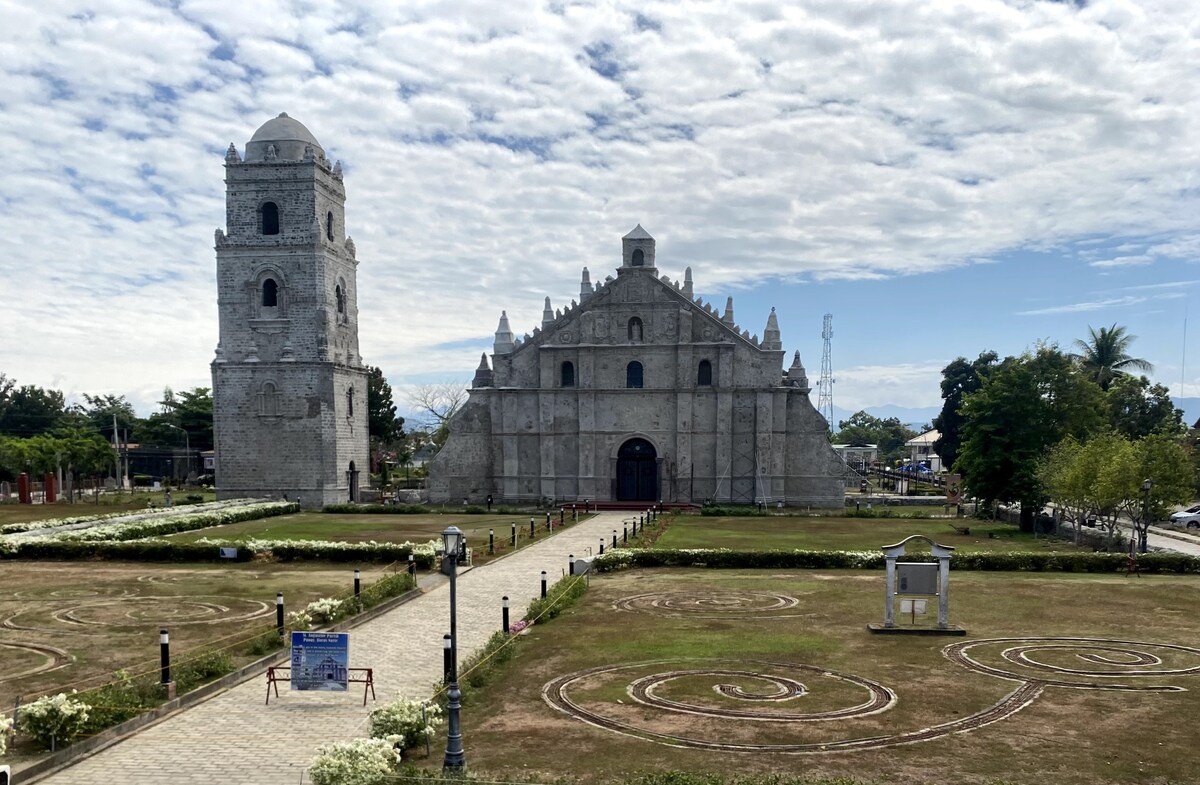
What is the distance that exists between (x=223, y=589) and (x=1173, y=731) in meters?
23.7

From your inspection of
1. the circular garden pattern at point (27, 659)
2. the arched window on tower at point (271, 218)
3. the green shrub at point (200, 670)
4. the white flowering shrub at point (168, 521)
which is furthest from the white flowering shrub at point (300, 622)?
the arched window on tower at point (271, 218)

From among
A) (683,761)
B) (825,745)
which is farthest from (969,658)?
(683,761)

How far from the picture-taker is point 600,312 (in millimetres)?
59000

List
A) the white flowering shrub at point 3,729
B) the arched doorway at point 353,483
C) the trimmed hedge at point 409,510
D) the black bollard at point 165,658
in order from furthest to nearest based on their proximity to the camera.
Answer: the arched doorway at point 353,483, the trimmed hedge at point 409,510, the black bollard at point 165,658, the white flowering shrub at point 3,729

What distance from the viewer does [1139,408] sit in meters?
63.2

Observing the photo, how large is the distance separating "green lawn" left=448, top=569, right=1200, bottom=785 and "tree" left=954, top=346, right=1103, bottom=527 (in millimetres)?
18395

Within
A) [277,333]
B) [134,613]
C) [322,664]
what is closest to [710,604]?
[322,664]

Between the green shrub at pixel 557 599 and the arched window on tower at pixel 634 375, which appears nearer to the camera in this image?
the green shrub at pixel 557 599

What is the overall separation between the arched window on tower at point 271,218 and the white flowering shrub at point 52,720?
4888 cm

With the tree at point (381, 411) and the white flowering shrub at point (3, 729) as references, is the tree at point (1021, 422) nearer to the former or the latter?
the white flowering shrub at point (3, 729)

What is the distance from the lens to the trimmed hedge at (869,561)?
2917cm

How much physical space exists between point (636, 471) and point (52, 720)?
47.5 meters

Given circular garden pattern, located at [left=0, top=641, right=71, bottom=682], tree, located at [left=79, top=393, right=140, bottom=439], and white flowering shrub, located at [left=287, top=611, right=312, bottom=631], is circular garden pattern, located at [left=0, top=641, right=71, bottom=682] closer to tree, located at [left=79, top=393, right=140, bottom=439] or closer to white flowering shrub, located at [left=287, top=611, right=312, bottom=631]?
white flowering shrub, located at [left=287, top=611, right=312, bottom=631]

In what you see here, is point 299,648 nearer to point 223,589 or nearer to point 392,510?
point 223,589
